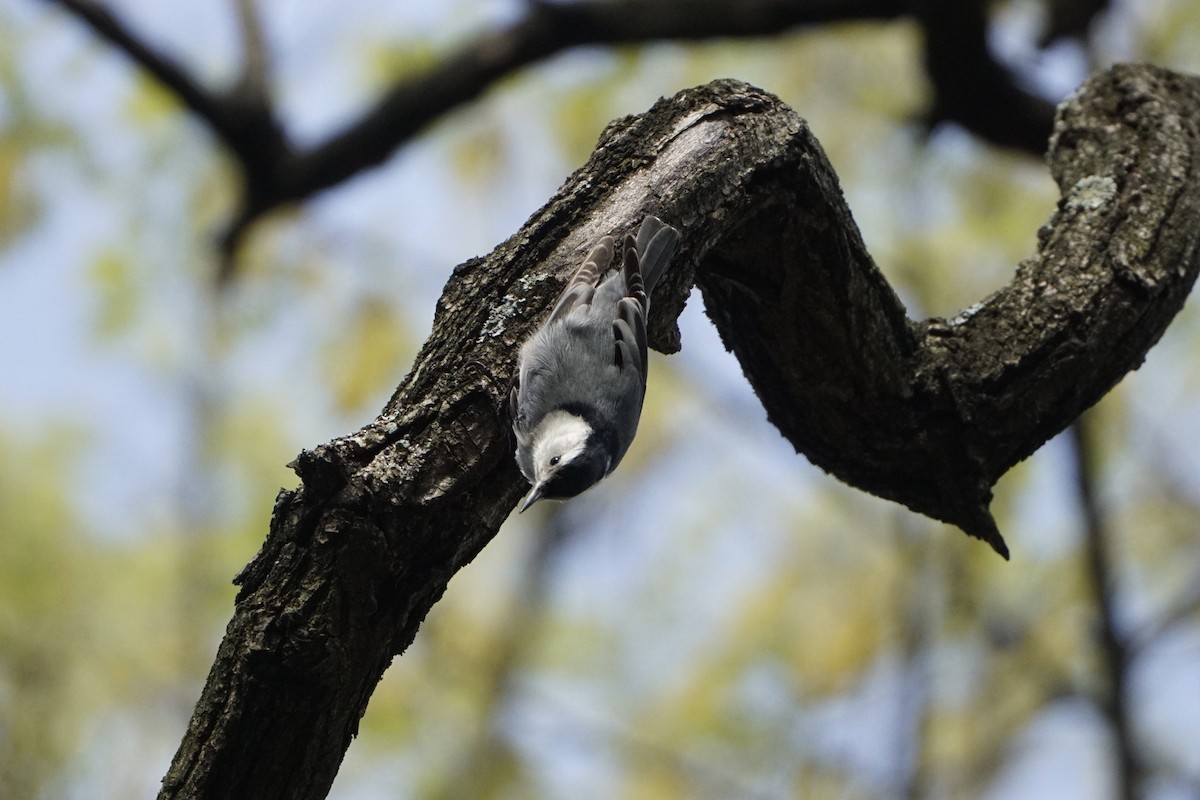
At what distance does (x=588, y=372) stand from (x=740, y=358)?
375mm

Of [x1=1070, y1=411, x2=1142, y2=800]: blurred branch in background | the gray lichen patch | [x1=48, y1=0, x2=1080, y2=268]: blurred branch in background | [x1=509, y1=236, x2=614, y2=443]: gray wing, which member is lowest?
[x1=509, y1=236, x2=614, y2=443]: gray wing

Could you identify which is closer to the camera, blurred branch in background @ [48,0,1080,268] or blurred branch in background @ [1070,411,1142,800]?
blurred branch in background @ [48,0,1080,268]

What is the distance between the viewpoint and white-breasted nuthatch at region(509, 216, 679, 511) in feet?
7.14

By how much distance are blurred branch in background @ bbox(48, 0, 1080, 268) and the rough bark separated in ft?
4.82

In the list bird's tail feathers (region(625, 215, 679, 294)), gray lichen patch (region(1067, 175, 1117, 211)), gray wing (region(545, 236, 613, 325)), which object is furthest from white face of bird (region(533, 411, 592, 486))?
gray lichen patch (region(1067, 175, 1117, 211))

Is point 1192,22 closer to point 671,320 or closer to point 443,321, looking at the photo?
point 671,320

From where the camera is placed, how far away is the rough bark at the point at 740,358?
1617 millimetres

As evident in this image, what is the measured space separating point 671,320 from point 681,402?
5610 mm

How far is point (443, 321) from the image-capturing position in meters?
2.05

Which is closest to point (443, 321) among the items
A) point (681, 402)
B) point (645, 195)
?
point (645, 195)

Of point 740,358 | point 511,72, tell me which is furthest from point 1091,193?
point 511,72

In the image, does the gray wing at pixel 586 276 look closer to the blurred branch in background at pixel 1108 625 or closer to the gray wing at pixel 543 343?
the gray wing at pixel 543 343

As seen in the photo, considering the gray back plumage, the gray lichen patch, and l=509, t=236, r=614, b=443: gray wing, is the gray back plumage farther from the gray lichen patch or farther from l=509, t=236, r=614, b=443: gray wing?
the gray lichen patch

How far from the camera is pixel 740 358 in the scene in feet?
8.82
